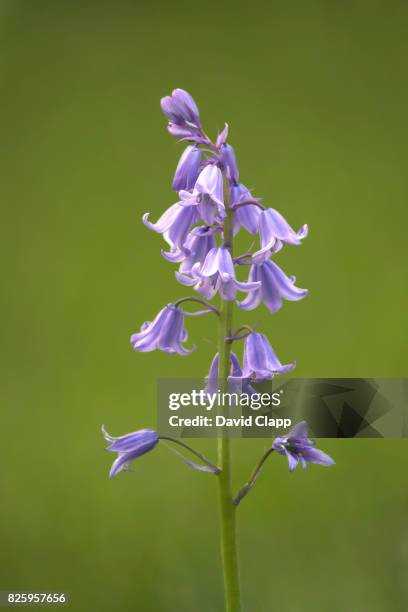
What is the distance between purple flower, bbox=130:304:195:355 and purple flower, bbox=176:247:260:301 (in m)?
0.12

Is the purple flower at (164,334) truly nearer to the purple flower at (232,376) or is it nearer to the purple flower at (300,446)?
the purple flower at (232,376)

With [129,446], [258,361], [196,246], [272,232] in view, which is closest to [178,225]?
[196,246]

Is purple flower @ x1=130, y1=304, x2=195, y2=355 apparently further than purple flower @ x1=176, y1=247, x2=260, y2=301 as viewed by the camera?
Yes

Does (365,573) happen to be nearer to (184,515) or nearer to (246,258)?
(184,515)

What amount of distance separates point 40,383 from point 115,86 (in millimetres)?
1427

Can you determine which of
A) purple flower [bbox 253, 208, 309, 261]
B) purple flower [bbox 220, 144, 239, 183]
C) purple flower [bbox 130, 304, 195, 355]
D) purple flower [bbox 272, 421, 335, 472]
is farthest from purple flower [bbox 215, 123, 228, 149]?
purple flower [bbox 272, 421, 335, 472]

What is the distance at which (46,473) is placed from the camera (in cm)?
250

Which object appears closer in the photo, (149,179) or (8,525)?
(8,525)

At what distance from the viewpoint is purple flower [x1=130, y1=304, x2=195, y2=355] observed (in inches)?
52.7

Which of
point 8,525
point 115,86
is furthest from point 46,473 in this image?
point 115,86

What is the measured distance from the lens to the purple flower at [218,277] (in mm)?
1203

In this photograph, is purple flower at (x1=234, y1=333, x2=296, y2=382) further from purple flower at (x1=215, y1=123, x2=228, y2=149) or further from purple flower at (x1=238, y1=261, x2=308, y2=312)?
purple flower at (x1=215, y1=123, x2=228, y2=149)

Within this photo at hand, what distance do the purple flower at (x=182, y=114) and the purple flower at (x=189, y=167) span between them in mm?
22

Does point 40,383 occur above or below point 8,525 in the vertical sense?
above
